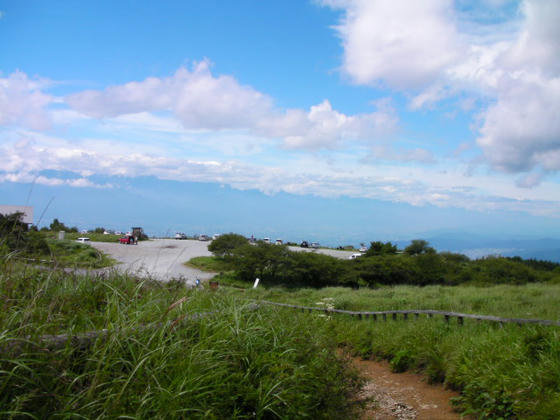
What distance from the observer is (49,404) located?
270 cm

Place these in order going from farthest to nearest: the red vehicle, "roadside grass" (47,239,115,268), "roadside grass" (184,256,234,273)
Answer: the red vehicle < "roadside grass" (184,256,234,273) < "roadside grass" (47,239,115,268)

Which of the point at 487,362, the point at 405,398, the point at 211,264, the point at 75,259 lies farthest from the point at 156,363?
the point at 211,264

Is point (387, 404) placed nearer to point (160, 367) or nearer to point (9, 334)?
point (160, 367)

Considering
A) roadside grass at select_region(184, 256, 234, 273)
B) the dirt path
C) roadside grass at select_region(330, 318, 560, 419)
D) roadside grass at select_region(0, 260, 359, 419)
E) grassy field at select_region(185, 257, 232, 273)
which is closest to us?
roadside grass at select_region(0, 260, 359, 419)

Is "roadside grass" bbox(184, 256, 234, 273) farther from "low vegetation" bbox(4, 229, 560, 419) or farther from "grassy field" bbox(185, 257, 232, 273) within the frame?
"low vegetation" bbox(4, 229, 560, 419)

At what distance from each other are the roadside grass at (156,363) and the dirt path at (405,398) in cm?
172

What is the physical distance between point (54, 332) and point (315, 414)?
216 centimetres

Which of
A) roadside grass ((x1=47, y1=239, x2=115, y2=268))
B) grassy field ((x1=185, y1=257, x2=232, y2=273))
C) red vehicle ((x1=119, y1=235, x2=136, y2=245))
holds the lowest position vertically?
grassy field ((x1=185, y1=257, x2=232, y2=273))

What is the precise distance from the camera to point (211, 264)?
35.3 meters

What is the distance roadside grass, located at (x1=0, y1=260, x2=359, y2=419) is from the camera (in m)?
2.78

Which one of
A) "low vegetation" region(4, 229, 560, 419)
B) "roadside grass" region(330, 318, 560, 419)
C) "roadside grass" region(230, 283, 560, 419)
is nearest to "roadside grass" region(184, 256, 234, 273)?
"roadside grass" region(230, 283, 560, 419)

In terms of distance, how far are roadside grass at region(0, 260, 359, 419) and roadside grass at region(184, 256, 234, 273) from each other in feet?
90.3

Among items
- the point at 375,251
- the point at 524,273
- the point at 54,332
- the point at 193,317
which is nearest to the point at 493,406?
the point at 193,317

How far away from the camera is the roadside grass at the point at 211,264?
33.8m
